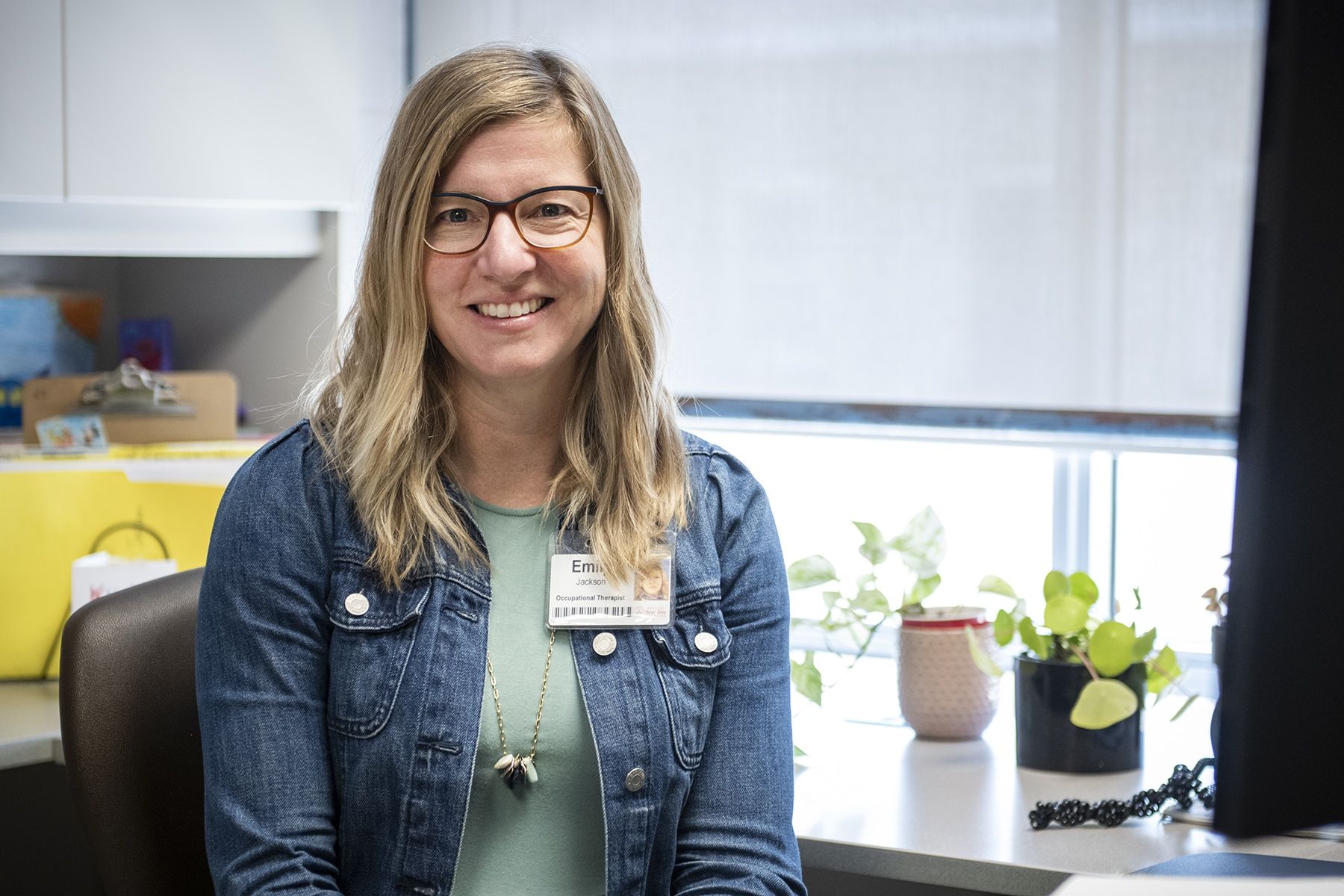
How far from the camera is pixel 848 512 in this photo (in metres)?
2.31

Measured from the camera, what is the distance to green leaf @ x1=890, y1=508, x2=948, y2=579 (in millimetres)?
1797

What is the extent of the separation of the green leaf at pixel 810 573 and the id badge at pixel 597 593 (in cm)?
51

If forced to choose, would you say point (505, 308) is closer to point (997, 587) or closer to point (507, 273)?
point (507, 273)

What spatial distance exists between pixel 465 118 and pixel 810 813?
32.1 inches

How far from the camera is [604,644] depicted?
123cm

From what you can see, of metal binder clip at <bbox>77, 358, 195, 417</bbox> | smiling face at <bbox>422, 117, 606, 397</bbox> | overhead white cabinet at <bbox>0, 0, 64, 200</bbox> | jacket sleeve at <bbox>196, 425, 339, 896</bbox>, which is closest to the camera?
jacket sleeve at <bbox>196, 425, 339, 896</bbox>

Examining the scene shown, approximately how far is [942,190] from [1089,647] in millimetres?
805

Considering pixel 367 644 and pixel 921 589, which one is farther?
pixel 921 589

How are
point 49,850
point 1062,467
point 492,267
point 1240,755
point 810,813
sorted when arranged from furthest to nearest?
point 49,850 → point 1062,467 → point 810,813 → point 492,267 → point 1240,755

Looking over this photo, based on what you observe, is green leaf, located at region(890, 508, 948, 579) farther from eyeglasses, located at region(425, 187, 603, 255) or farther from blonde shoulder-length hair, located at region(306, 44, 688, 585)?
eyeglasses, located at region(425, 187, 603, 255)

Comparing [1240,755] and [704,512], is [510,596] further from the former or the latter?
[1240,755]

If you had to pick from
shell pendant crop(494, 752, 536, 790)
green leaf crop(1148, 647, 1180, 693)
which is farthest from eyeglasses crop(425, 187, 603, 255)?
green leaf crop(1148, 647, 1180, 693)

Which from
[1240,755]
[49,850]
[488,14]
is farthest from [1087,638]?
[49,850]

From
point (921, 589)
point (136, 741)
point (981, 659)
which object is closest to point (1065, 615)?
point (981, 659)
